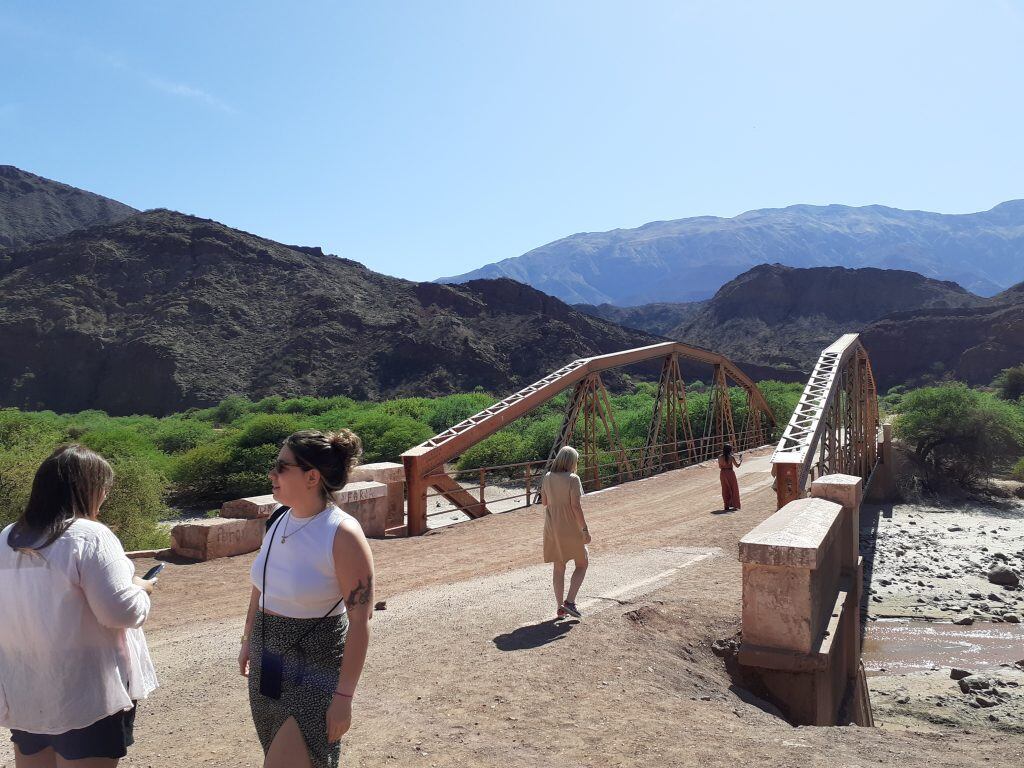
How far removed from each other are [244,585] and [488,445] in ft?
82.4

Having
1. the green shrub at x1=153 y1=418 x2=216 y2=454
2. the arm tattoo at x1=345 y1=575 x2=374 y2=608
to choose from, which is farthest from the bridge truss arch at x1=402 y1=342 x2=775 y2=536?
the green shrub at x1=153 y1=418 x2=216 y2=454

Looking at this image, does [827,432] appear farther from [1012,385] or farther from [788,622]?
[1012,385]

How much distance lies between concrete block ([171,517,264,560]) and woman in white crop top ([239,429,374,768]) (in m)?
7.16

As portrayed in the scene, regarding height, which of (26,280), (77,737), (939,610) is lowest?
(939,610)

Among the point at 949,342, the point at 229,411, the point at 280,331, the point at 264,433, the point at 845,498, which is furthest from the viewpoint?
the point at 949,342

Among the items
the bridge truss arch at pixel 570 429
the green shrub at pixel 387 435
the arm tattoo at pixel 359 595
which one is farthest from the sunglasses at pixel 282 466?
the green shrub at pixel 387 435

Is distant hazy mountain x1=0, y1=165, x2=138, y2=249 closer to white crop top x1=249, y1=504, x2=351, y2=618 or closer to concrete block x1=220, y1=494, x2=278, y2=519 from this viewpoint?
concrete block x1=220, y1=494, x2=278, y2=519

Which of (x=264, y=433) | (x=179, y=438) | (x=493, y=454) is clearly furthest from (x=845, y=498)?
(x=179, y=438)

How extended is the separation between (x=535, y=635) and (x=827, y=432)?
10.3 m

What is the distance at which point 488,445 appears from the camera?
33.5m

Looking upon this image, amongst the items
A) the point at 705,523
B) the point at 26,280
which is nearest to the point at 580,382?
the point at 705,523

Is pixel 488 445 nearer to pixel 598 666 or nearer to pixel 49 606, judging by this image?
pixel 598 666

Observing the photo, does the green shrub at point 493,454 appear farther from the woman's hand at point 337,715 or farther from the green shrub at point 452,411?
the woman's hand at point 337,715

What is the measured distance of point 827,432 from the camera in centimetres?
1463
